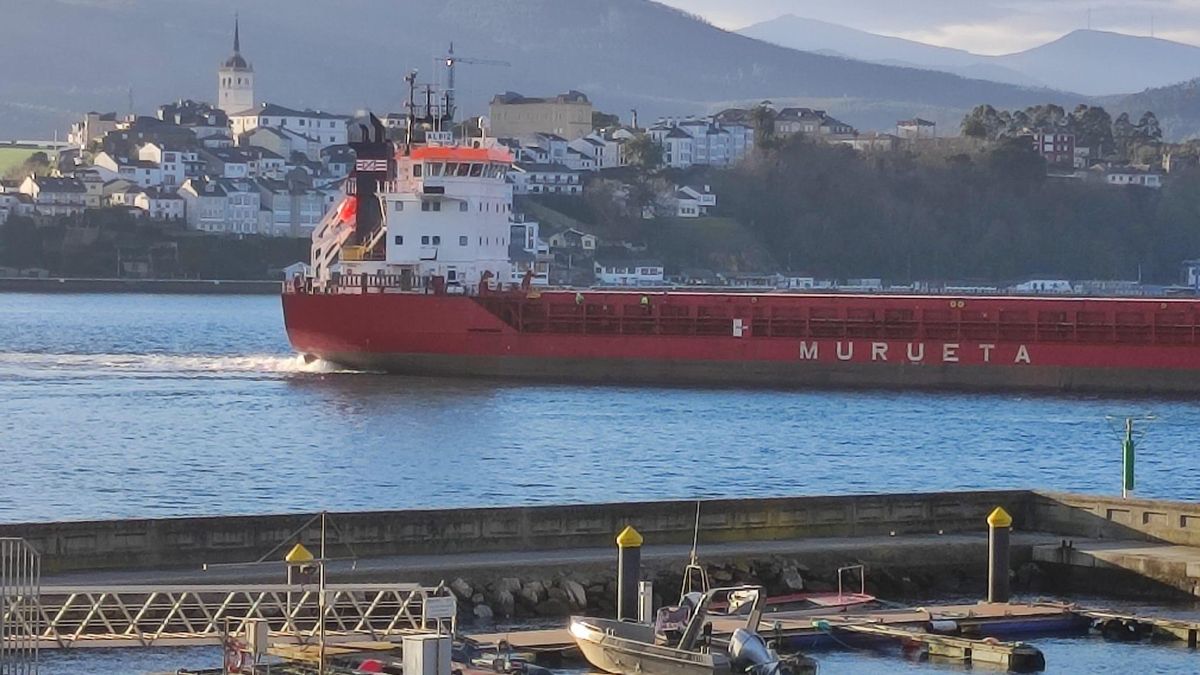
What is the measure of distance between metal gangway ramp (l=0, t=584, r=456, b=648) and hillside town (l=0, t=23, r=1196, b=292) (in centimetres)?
8350

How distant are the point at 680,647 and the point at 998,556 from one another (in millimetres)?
4242

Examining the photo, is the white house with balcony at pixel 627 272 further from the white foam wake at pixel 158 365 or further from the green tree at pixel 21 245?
the white foam wake at pixel 158 365

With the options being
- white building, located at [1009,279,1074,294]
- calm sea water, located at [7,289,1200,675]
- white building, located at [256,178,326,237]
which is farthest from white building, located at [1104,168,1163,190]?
calm sea water, located at [7,289,1200,675]

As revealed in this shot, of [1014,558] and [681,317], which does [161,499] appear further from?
[681,317]

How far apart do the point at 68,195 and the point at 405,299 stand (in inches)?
3514

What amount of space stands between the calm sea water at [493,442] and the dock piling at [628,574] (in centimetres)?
1047

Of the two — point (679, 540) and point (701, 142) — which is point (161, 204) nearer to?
point (701, 142)

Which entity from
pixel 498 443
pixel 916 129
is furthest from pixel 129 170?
pixel 498 443

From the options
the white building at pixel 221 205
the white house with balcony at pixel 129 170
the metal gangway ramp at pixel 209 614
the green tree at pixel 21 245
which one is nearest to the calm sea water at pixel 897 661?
the metal gangway ramp at pixel 209 614

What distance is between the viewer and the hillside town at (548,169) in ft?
411

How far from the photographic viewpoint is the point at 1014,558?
2205 centimetres

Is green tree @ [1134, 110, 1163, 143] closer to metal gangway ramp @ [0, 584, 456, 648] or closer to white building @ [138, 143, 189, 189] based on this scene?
white building @ [138, 143, 189, 189]

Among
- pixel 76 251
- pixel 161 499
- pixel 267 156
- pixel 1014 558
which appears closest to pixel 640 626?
pixel 1014 558

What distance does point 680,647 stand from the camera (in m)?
16.9
